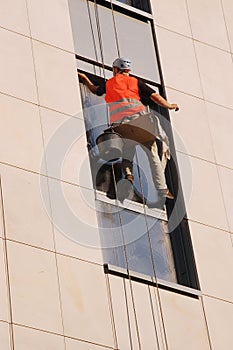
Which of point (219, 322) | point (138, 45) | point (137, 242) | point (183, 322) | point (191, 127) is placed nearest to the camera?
point (183, 322)

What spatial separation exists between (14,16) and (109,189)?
2176 millimetres

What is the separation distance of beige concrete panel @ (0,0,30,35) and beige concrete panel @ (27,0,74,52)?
Result: 89mm

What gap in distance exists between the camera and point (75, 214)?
57.4 ft

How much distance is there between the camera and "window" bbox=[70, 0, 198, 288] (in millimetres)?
18125

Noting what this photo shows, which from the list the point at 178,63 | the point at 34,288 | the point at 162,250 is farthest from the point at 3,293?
the point at 178,63

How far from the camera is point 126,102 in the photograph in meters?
18.7

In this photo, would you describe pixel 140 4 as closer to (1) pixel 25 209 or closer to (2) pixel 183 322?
(1) pixel 25 209

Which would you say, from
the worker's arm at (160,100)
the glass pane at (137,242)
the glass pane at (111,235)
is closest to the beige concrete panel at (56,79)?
the worker's arm at (160,100)

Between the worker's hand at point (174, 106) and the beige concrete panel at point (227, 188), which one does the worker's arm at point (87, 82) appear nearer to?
the worker's hand at point (174, 106)

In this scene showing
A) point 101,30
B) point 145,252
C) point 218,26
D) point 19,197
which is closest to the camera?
point 19,197

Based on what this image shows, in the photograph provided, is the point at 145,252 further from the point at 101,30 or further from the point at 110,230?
the point at 101,30

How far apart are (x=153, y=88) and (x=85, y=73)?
966mm

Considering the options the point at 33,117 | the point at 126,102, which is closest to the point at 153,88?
the point at 126,102

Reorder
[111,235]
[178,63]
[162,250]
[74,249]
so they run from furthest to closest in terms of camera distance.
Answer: [178,63], [162,250], [111,235], [74,249]
